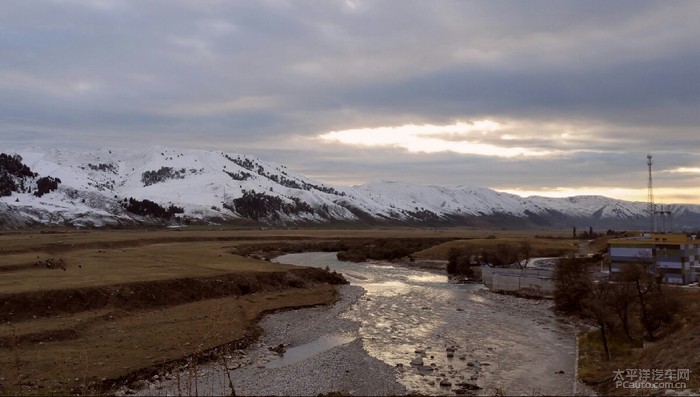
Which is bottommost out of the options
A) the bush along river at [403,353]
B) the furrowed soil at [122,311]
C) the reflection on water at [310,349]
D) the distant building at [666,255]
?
the reflection on water at [310,349]

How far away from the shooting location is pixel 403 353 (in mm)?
39281

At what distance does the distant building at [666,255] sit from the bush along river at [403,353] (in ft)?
50.3

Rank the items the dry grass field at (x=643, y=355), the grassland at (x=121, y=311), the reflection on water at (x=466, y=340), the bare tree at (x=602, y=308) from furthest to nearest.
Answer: the bare tree at (x=602, y=308) < the reflection on water at (x=466, y=340) < the grassland at (x=121, y=311) < the dry grass field at (x=643, y=355)

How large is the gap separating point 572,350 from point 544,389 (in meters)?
11.0

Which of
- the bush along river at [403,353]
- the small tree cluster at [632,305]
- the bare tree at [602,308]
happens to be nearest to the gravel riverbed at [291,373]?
the bush along river at [403,353]

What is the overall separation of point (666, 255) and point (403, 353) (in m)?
48.0

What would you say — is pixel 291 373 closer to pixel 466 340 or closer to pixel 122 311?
pixel 466 340

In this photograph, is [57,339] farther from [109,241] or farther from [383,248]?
[383,248]

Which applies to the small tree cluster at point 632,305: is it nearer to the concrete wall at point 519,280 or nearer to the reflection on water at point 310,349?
the reflection on water at point 310,349

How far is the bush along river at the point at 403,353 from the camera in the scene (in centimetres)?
3060

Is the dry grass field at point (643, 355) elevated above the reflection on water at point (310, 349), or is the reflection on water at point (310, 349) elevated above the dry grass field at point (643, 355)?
the dry grass field at point (643, 355)

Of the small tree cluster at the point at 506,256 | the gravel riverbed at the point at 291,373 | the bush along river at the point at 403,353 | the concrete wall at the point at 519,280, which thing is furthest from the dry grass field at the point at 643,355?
the small tree cluster at the point at 506,256

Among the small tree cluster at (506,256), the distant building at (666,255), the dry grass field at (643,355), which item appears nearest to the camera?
the dry grass field at (643,355)

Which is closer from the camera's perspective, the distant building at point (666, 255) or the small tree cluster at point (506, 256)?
the distant building at point (666, 255)
